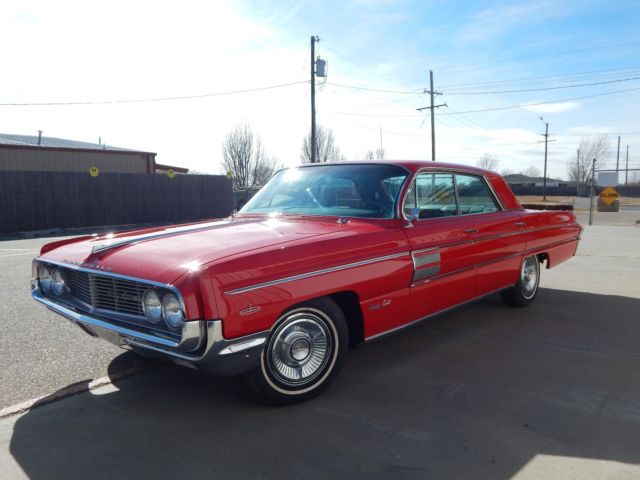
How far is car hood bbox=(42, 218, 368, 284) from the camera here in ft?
8.87

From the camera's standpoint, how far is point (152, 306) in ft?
8.86

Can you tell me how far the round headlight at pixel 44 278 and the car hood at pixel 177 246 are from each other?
97 millimetres

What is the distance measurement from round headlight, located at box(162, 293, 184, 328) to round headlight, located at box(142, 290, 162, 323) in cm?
6

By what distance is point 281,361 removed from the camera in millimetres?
3027

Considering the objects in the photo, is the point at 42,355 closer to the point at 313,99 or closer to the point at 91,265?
the point at 91,265

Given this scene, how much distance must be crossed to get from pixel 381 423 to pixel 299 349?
644mm

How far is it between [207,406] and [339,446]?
3.11 feet

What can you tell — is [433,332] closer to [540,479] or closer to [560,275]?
[540,479]

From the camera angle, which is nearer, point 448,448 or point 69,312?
point 448,448

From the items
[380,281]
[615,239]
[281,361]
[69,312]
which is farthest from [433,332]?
[615,239]

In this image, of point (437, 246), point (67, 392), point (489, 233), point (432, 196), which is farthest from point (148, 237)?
point (489, 233)

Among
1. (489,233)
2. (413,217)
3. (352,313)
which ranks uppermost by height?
(413,217)

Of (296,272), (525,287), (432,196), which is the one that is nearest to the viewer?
(296,272)

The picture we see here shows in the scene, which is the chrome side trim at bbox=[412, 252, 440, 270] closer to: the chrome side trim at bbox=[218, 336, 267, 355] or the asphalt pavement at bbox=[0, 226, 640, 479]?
the asphalt pavement at bbox=[0, 226, 640, 479]
